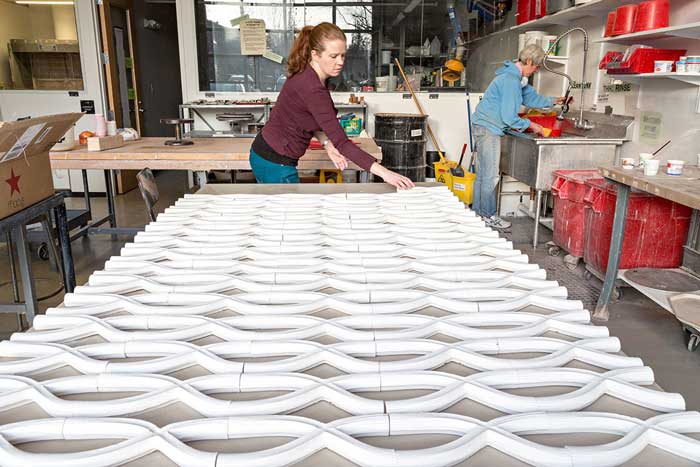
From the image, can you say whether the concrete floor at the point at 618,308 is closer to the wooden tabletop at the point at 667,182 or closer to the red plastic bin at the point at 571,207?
the red plastic bin at the point at 571,207

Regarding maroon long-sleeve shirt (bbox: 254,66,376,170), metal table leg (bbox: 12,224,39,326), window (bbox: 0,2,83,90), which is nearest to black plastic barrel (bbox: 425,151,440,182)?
maroon long-sleeve shirt (bbox: 254,66,376,170)

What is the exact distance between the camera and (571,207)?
3.87m

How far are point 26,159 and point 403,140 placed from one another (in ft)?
11.5

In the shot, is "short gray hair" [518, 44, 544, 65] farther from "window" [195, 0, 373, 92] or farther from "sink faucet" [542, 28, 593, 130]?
"window" [195, 0, 373, 92]

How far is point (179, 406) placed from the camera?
81 centimetres

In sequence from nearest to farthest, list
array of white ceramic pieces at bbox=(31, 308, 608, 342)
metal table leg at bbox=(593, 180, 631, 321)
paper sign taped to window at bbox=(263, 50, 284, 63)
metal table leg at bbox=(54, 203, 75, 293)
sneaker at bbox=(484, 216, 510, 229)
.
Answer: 1. array of white ceramic pieces at bbox=(31, 308, 608, 342)
2. metal table leg at bbox=(54, 203, 75, 293)
3. metal table leg at bbox=(593, 180, 631, 321)
4. sneaker at bbox=(484, 216, 510, 229)
5. paper sign taped to window at bbox=(263, 50, 284, 63)

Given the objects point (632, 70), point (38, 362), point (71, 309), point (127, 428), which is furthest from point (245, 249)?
point (632, 70)

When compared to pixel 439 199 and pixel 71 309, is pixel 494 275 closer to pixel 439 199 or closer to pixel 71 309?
pixel 439 199

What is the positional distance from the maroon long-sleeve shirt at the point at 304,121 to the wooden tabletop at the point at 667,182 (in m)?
1.30

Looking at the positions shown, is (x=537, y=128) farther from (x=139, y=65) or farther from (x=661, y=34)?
(x=139, y=65)

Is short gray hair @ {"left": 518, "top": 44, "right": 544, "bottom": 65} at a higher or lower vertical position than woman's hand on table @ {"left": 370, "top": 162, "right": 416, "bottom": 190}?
higher

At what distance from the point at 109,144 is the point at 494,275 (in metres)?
3.35

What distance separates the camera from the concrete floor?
253 centimetres

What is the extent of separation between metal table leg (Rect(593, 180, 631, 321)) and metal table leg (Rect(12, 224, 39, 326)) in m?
2.95
